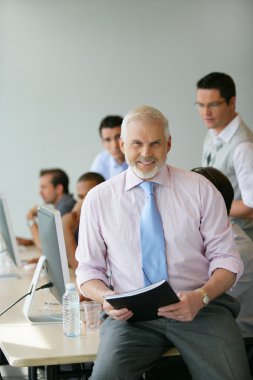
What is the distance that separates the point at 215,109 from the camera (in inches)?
175

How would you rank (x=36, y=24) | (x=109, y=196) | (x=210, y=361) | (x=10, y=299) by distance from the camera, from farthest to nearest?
(x=36, y=24), (x=10, y=299), (x=109, y=196), (x=210, y=361)

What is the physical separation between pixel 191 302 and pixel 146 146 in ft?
2.18

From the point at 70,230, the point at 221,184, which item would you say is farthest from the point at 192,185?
the point at 70,230

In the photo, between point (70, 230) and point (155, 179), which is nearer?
point (155, 179)

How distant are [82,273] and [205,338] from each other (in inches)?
22.3

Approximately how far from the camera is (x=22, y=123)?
717cm

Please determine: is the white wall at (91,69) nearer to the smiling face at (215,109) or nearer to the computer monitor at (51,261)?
the smiling face at (215,109)

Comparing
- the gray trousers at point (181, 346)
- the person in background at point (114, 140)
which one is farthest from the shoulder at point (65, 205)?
the gray trousers at point (181, 346)

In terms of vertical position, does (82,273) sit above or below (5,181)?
above

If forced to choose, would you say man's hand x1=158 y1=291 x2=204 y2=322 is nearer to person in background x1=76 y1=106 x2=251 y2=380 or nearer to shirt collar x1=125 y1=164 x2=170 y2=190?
person in background x1=76 y1=106 x2=251 y2=380

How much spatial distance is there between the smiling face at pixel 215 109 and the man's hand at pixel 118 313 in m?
2.03

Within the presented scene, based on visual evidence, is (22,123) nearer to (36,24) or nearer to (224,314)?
(36,24)

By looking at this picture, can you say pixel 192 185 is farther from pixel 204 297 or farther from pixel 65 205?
pixel 65 205

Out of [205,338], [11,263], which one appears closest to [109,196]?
[205,338]
